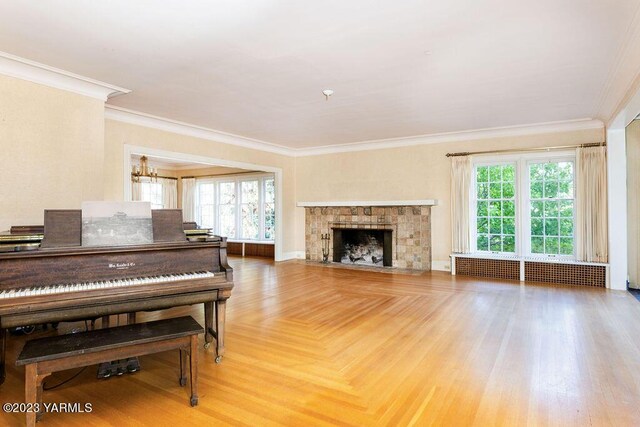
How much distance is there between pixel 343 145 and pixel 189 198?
5.47 metres

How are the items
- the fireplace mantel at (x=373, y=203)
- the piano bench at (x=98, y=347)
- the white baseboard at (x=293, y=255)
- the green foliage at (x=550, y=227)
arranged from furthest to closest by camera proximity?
the white baseboard at (x=293, y=255), the fireplace mantel at (x=373, y=203), the green foliage at (x=550, y=227), the piano bench at (x=98, y=347)

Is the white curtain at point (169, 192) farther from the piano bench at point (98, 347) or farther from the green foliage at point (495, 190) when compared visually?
the piano bench at point (98, 347)

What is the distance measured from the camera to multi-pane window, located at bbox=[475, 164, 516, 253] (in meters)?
6.58

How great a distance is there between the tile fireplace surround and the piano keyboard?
5.33m

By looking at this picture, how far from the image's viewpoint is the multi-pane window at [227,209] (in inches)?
413

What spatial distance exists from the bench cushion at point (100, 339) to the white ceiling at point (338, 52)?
2.29 meters

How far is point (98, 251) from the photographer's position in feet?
8.21

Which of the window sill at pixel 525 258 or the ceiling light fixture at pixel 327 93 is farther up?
the ceiling light fixture at pixel 327 93

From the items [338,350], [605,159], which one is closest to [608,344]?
[338,350]

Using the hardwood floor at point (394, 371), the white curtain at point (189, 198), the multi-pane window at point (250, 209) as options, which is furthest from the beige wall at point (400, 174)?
the white curtain at point (189, 198)

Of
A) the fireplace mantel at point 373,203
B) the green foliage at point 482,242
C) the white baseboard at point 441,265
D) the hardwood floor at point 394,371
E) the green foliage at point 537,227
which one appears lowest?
the hardwood floor at point 394,371

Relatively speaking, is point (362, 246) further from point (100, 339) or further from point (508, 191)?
point (100, 339)

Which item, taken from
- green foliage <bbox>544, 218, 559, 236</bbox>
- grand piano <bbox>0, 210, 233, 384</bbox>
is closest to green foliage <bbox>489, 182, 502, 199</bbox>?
green foliage <bbox>544, 218, 559, 236</bbox>

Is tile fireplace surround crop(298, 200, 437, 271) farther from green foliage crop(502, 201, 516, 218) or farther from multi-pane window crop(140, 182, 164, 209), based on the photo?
multi-pane window crop(140, 182, 164, 209)
